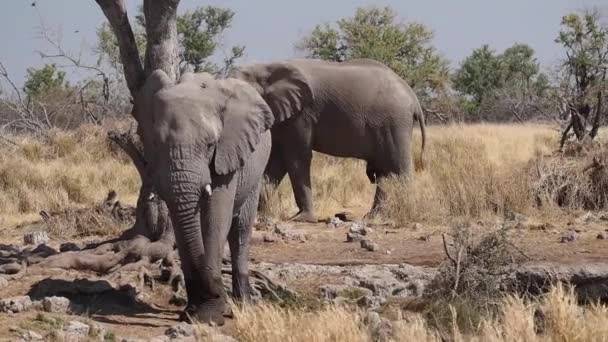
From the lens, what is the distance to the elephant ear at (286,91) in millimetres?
12258

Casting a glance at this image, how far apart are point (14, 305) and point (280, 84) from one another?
579 centimetres

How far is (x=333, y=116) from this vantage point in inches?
508

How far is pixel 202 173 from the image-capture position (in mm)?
6645

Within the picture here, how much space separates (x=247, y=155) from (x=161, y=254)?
6.82 feet

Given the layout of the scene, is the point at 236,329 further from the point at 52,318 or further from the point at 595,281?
the point at 595,281

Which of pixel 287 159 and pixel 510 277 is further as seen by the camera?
pixel 287 159

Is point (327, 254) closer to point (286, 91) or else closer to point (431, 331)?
point (286, 91)

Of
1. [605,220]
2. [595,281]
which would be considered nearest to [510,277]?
[595,281]

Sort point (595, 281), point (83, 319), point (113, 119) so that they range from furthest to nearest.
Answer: point (113, 119) < point (595, 281) < point (83, 319)

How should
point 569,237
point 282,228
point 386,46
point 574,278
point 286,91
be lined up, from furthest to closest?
point 386,46
point 286,91
point 282,228
point 569,237
point 574,278

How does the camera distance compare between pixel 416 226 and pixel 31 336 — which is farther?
pixel 416 226

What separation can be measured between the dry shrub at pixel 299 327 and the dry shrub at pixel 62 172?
24.4 feet

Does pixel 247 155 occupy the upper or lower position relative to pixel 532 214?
upper

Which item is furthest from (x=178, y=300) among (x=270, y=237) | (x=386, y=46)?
(x=386, y=46)
